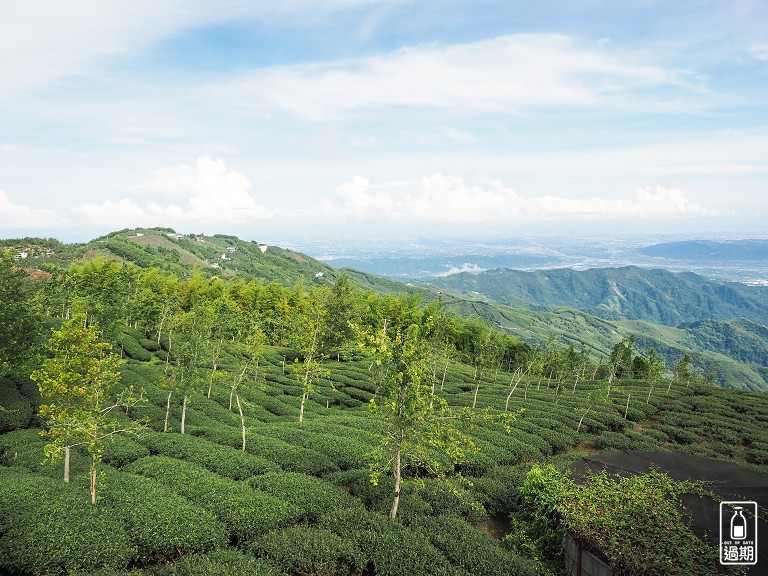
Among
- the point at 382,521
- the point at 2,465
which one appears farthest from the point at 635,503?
the point at 2,465

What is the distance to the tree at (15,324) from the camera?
2683cm

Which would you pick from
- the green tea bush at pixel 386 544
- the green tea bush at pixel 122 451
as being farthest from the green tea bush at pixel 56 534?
the green tea bush at pixel 386 544

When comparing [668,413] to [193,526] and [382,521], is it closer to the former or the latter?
[382,521]

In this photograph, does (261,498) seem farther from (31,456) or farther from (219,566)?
(31,456)

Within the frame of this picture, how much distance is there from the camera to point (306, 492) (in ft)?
58.5

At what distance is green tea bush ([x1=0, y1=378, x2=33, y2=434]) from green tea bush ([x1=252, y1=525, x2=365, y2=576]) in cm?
2046

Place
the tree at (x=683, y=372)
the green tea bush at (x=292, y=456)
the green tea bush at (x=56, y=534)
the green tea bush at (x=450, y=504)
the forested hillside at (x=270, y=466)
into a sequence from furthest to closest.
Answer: the tree at (x=683, y=372)
the green tea bush at (x=292, y=456)
the green tea bush at (x=450, y=504)
the forested hillside at (x=270, y=466)
the green tea bush at (x=56, y=534)

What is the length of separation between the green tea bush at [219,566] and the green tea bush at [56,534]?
5.61 feet

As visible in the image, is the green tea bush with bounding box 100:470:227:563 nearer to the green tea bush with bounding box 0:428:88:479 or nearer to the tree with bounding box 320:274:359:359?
the green tea bush with bounding box 0:428:88:479

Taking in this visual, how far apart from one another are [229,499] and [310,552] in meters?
4.57

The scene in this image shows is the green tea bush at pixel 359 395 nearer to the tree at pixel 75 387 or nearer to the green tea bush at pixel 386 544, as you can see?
the green tea bush at pixel 386 544

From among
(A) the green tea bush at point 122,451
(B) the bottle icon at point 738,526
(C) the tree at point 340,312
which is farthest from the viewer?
(C) the tree at point 340,312

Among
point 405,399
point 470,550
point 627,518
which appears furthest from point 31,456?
point 627,518

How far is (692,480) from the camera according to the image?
68.7 ft
